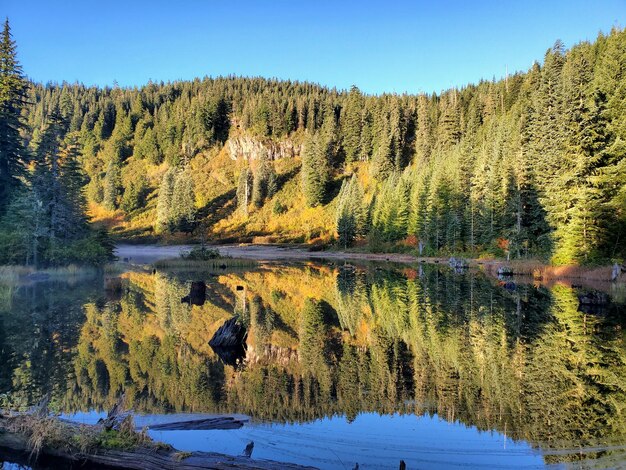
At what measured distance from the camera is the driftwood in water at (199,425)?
32.0 feet

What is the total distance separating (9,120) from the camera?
42.6m

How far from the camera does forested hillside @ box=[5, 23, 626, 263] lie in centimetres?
4331

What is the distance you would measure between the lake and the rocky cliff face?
114785mm

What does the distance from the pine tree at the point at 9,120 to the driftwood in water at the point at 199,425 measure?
38.4m

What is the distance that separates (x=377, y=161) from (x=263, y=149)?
123 ft

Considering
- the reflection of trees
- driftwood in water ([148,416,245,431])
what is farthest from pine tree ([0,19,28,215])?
driftwood in water ([148,416,245,431])

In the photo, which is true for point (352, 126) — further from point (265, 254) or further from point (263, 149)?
point (265, 254)

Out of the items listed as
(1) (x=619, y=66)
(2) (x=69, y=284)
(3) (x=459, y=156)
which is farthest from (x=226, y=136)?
(2) (x=69, y=284)

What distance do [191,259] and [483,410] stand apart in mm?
52214

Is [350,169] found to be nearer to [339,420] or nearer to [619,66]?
[619,66]

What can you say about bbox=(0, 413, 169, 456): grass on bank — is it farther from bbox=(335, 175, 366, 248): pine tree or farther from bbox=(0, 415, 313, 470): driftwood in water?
bbox=(335, 175, 366, 248): pine tree

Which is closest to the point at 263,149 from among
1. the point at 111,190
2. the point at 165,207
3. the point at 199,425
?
the point at 165,207

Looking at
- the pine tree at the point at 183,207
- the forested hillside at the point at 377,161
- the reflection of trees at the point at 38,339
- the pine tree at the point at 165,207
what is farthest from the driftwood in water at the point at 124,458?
the pine tree at the point at 165,207

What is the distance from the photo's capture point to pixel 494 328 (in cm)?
2067
